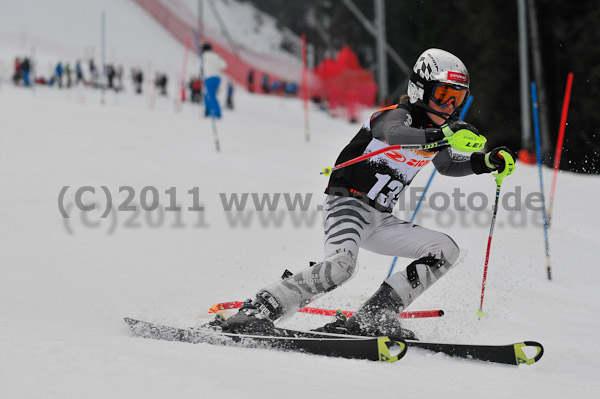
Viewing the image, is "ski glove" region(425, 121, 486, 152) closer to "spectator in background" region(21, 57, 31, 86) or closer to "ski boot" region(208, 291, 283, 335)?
"ski boot" region(208, 291, 283, 335)

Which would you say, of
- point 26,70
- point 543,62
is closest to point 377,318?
point 26,70

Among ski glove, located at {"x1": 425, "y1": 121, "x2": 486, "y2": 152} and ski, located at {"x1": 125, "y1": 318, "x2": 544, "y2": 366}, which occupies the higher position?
ski glove, located at {"x1": 425, "y1": 121, "x2": 486, "y2": 152}

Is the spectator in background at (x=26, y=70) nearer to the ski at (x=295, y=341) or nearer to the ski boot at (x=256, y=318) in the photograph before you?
the ski at (x=295, y=341)

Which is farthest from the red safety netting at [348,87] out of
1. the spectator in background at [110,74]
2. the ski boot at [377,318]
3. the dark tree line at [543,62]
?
the ski boot at [377,318]

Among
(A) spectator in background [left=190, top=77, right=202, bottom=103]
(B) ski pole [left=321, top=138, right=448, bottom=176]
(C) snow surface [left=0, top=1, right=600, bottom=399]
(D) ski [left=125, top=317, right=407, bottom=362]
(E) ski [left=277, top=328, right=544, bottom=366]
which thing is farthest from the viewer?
(A) spectator in background [left=190, top=77, right=202, bottom=103]

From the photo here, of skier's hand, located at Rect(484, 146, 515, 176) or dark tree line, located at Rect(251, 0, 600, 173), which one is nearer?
skier's hand, located at Rect(484, 146, 515, 176)

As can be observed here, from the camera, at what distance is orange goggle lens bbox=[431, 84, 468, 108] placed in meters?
3.68

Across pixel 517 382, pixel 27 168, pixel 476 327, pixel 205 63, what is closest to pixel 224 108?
pixel 205 63

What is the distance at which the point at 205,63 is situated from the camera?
1570 cm

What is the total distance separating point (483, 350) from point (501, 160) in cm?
106

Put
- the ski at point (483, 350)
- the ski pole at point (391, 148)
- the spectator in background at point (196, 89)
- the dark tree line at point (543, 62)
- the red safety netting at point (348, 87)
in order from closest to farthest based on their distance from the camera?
the ski at point (483, 350) → the ski pole at point (391, 148) → the spectator in background at point (196, 89) → the dark tree line at point (543, 62) → the red safety netting at point (348, 87)

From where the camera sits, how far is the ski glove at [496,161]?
3623 millimetres

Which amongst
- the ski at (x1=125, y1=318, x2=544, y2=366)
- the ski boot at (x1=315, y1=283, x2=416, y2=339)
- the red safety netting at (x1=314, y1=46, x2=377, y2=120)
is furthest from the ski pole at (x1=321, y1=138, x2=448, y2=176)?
the red safety netting at (x1=314, y1=46, x2=377, y2=120)

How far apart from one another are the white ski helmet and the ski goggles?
20mm
